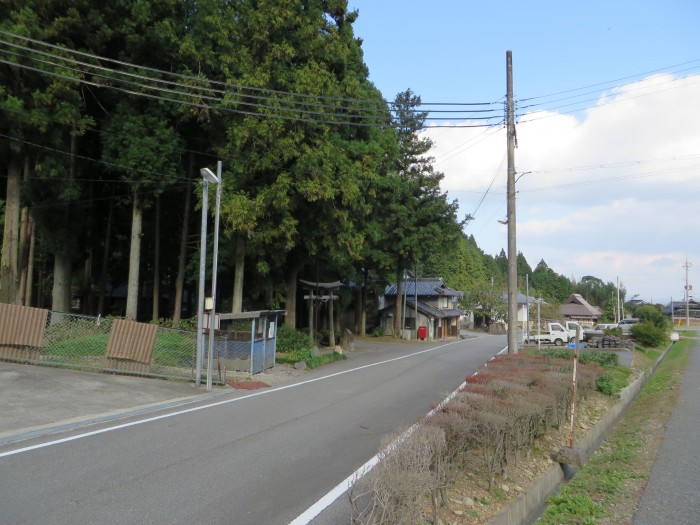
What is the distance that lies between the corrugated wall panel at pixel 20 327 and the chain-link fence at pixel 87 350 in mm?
174

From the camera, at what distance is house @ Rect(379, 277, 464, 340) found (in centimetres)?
5391

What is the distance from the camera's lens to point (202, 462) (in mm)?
7414

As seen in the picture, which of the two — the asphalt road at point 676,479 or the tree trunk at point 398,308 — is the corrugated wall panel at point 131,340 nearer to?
the asphalt road at point 676,479

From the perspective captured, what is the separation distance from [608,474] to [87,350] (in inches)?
531

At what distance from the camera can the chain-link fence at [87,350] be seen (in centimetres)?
1520

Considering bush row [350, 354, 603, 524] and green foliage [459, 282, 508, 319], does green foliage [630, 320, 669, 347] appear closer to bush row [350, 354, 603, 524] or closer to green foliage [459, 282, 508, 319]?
green foliage [459, 282, 508, 319]

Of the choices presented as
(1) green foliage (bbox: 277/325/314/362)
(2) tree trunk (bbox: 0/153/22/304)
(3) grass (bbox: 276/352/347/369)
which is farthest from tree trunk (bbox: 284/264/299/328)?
(2) tree trunk (bbox: 0/153/22/304)

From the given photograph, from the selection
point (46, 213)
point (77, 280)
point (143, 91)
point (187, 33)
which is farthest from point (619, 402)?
point (77, 280)

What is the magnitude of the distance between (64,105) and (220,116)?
5.72 meters

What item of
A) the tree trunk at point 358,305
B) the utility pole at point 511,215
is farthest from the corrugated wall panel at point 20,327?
the tree trunk at point 358,305

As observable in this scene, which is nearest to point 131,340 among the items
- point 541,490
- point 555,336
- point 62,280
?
point 541,490

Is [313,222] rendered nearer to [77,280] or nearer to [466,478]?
[466,478]

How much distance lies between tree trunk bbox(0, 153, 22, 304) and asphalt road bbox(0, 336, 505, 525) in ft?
43.8

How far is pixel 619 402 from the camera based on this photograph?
14.3m
